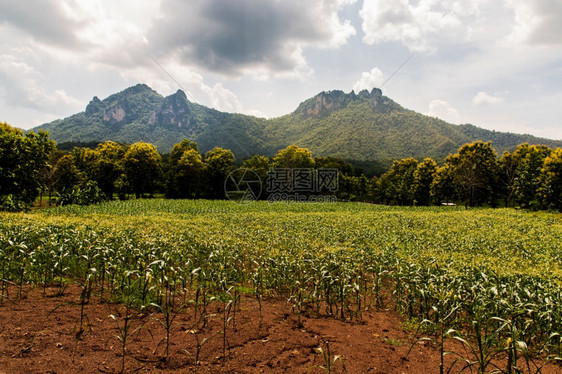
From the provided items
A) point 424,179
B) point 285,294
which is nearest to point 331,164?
point 424,179

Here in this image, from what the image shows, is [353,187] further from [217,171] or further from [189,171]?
[189,171]

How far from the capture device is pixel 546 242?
14.4m

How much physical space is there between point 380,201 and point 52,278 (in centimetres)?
8415

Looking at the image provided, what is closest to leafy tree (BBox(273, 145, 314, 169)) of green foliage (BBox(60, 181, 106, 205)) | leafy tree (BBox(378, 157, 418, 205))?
leafy tree (BBox(378, 157, 418, 205))

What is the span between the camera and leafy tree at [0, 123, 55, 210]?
76.6 feet

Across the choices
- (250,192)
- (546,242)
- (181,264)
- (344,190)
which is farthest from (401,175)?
(181,264)

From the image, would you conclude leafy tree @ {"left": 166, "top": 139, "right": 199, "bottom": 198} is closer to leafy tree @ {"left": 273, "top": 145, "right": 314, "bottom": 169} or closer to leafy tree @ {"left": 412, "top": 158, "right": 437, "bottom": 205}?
leafy tree @ {"left": 273, "top": 145, "right": 314, "bottom": 169}

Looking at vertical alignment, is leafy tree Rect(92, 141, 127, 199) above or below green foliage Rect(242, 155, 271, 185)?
below

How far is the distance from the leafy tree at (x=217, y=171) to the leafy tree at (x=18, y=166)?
3071 cm

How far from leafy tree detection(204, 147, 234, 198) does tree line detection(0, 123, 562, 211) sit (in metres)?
0.21

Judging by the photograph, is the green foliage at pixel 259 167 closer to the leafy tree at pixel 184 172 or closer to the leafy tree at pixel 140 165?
the leafy tree at pixel 184 172

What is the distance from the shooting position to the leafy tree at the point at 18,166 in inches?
920

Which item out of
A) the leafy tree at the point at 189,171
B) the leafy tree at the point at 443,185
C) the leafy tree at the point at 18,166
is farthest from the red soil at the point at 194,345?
the leafy tree at the point at 443,185

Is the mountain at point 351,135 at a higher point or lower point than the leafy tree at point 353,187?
higher
